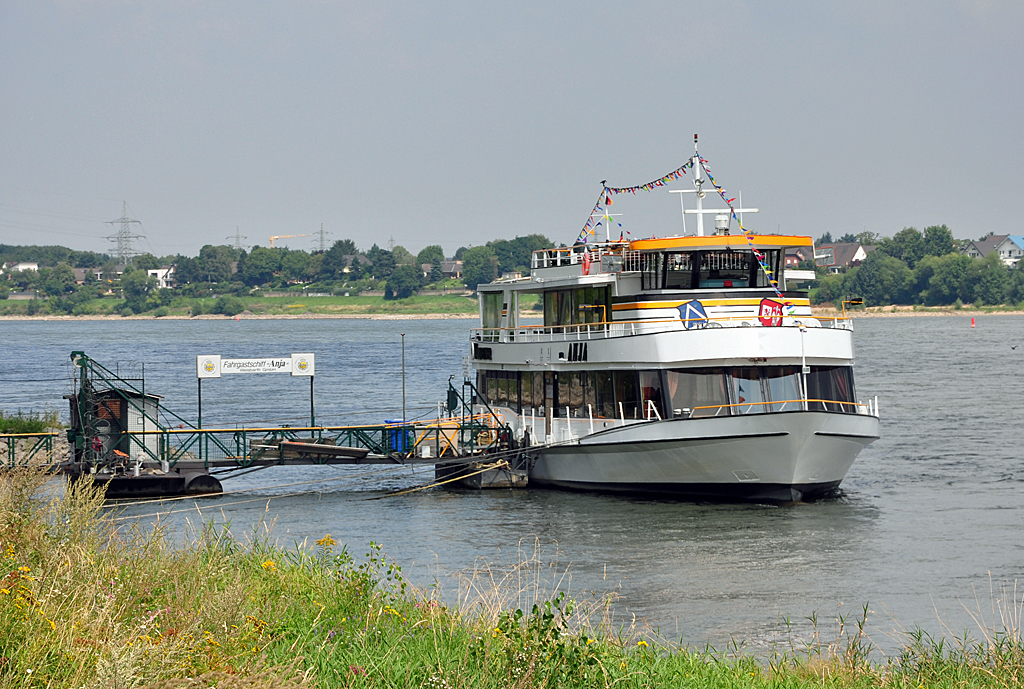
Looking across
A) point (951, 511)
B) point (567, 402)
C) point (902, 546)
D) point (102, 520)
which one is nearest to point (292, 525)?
point (567, 402)

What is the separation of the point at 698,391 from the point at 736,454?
1688 millimetres

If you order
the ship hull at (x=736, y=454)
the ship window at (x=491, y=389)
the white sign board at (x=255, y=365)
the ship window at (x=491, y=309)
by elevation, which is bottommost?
the ship hull at (x=736, y=454)

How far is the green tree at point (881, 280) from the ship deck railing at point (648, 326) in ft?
511

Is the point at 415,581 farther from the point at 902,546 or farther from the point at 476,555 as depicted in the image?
the point at 902,546

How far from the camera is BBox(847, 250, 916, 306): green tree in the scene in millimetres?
183250

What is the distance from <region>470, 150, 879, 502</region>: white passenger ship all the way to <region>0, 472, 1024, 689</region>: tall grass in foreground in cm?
1194

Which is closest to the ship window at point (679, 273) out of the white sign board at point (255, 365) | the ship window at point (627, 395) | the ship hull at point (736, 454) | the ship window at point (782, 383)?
the ship window at point (627, 395)

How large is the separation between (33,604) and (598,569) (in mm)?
12916

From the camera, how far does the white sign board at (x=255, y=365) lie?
3384 cm

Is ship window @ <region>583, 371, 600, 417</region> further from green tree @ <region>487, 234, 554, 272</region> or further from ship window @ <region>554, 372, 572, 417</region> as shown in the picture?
green tree @ <region>487, 234, 554, 272</region>

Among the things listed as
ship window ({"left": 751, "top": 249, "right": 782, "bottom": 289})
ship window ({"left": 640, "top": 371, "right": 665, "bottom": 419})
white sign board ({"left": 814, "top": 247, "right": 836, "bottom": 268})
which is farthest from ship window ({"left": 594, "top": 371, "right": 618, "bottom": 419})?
white sign board ({"left": 814, "top": 247, "right": 836, "bottom": 268})

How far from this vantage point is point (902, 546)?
79.4ft

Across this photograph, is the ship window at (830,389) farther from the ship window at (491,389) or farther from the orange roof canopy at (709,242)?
the ship window at (491,389)

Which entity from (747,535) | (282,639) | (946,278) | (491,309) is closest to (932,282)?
(946,278)
